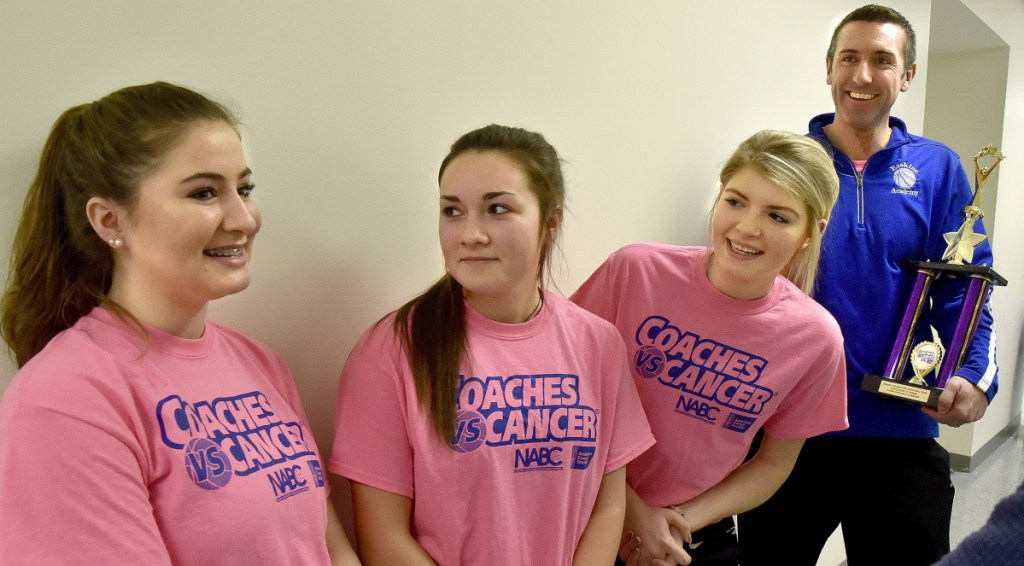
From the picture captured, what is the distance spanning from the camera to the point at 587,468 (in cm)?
133

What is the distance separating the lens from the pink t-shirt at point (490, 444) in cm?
121

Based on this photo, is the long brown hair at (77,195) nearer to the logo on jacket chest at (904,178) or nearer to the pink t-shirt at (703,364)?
the pink t-shirt at (703,364)

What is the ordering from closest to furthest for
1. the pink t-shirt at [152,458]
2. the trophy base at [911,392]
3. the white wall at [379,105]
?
the pink t-shirt at [152,458], the white wall at [379,105], the trophy base at [911,392]

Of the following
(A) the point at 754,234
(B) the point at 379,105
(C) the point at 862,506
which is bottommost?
(C) the point at 862,506

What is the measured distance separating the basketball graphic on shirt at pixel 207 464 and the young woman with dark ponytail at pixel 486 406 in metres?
0.26

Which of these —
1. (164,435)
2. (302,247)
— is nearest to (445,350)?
(302,247)

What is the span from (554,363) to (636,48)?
39.5 inches

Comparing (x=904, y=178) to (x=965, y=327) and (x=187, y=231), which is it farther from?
(x=187, y=231)

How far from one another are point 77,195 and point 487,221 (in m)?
0.57

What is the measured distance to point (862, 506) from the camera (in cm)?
207

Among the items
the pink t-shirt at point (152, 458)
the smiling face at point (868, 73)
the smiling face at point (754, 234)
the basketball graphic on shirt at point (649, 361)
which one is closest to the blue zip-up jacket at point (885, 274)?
the smiling face at point (868, 73)

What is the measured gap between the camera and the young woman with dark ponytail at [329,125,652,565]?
122 cm

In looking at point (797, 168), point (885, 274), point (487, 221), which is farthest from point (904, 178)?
point (487, 221)

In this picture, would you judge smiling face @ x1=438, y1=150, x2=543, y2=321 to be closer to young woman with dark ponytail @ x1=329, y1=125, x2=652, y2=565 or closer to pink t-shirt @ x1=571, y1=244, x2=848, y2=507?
young woman with dark ponytail @ x1=329, y1=125, x2=652, y2=565
